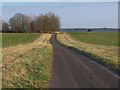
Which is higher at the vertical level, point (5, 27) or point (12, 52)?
point (12, 52)

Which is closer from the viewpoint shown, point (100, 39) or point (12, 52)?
point (12, 52)

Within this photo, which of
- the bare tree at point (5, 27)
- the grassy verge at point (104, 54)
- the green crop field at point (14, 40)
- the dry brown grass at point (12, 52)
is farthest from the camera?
the bare tree at point (5, 27)

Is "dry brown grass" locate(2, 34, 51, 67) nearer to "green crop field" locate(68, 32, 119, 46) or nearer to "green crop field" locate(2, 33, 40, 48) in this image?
"green crop field" locate(2, 33, 40, 48)

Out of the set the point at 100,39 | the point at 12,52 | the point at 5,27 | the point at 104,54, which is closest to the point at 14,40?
the point at 100,39

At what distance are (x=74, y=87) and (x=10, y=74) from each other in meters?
3.99

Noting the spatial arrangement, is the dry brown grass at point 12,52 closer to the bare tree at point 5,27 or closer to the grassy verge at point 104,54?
the grassy verge at point 104,54

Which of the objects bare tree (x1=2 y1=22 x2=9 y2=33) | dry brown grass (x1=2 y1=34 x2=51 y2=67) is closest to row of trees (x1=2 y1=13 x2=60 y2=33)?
bare tree (x1=2 y1=22 x2=9 y2=33)

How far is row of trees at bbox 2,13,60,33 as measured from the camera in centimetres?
17538

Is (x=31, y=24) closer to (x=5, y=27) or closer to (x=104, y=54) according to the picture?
(x=5, y=27)

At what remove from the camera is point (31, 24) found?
17875 cm

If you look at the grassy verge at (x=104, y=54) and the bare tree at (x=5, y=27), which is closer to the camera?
the grassy verge at (x=104, y=54)

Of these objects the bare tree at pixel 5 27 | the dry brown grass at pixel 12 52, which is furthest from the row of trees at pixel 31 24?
the dry brown grass at pixel 12 52

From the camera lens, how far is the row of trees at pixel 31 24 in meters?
175

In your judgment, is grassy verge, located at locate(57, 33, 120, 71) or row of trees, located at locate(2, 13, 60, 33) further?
row of trees, located at locate(2, 13, 60, 33)
